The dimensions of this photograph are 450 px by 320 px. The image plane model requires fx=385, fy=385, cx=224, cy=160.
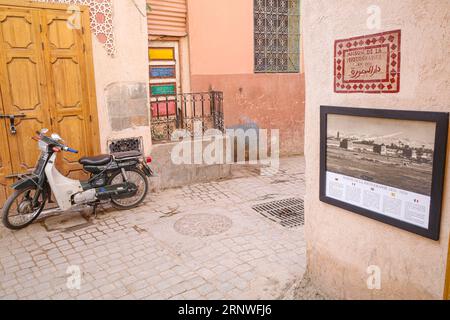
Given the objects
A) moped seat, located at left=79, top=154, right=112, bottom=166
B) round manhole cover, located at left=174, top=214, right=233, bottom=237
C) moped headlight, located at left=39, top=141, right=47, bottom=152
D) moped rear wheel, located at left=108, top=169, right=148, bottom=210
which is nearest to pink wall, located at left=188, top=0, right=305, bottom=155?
moped rear wheel, located at left=108, top=169, right=148, bottom=210

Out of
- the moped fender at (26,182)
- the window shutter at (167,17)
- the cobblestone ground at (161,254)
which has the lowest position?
the cobblestone ground at (161,254)

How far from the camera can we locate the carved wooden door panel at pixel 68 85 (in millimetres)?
6039

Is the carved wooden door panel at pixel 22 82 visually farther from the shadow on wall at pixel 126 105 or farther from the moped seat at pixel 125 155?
the moped seat at pixel 125 155

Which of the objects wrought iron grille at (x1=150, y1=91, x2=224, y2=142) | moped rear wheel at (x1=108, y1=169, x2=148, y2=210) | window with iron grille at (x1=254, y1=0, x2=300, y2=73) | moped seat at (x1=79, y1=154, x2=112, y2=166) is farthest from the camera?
window with iron grille at (x1=254, y1=0, x2=300, y2=73)

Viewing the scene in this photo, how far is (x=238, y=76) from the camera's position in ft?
29.9

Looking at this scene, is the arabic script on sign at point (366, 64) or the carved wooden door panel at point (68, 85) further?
the carved wooden door panel at point (68, 85)

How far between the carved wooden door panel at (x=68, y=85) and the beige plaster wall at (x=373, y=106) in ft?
13.8

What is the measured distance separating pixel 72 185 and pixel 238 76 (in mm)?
4790

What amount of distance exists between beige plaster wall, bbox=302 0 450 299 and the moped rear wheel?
359 centimetres

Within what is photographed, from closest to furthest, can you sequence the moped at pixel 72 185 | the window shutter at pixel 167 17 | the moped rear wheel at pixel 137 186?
the moped at pixel 72 185
the moped rear wheel at pixel 137 186
the window shutter at pixel 167 17

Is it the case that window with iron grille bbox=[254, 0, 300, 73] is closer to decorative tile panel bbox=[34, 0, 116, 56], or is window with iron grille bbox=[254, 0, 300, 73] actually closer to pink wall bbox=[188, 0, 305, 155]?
pink wall bbox=[188, 0, 305, 155]

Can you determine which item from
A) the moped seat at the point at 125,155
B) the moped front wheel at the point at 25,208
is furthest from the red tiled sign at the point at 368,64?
the moped front wheel at the point at 25,208

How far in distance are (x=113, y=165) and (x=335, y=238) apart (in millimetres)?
3940

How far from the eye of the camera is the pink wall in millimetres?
8430
